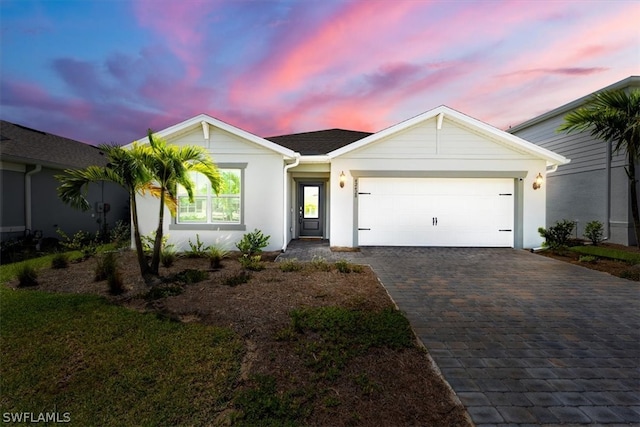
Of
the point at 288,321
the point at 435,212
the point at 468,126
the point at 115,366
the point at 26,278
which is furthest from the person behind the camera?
the point at 435,212

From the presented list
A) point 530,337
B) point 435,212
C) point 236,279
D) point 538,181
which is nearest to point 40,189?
point 236,279

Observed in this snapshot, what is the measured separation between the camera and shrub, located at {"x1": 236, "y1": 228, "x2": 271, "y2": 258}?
8.33 metres

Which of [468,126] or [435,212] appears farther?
[435,212]

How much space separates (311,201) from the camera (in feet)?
41.3

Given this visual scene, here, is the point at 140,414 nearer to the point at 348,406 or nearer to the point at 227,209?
the point at 348,406

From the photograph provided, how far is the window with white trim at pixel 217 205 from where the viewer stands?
935 centimetres

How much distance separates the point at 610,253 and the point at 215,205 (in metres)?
11.4

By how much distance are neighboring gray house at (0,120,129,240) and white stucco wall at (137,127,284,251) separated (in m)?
3.96

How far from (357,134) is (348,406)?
13.8 meters

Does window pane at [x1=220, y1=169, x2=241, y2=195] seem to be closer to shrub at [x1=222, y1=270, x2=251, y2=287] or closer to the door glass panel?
the door glass panel

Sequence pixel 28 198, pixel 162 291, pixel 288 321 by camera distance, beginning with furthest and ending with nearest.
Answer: pixel 28 198 < pixel 162 291 < pixel 288 321

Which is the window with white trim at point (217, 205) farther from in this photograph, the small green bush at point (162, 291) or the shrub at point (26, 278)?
the small green bush at point (162, 291)

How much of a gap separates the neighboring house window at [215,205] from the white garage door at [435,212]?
4.07 meters

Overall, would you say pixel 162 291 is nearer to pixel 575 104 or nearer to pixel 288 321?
pixel 288 321
